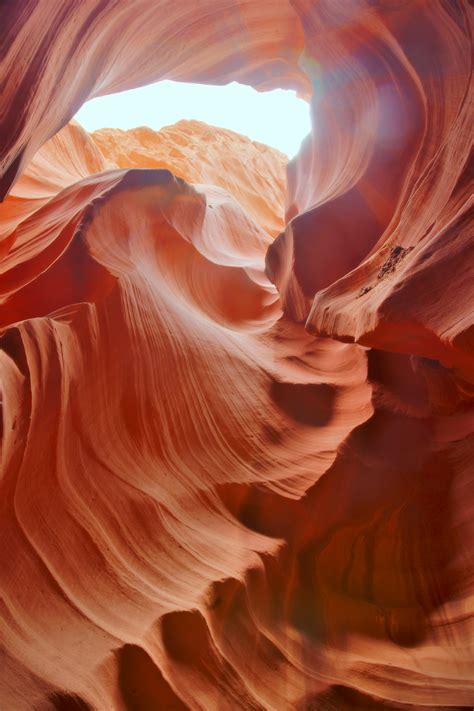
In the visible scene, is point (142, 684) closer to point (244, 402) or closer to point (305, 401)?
point (244, 402)

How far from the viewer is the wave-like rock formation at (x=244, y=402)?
6.77ft

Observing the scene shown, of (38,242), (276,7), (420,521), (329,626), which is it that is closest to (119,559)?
(329,626)

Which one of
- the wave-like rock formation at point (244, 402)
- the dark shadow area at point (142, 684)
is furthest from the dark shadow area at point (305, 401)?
the dark shadow area at point (142, 684)

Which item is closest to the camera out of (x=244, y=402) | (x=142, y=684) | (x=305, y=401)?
(x=142, y=684)

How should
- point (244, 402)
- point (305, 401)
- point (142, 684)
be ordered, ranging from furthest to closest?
point (305, 401), point (244, 402), point (142, 684)

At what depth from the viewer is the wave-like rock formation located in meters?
2.06

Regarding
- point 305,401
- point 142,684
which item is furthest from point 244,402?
point 142,684

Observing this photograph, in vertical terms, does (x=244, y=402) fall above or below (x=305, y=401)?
above

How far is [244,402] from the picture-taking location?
10.6 feet

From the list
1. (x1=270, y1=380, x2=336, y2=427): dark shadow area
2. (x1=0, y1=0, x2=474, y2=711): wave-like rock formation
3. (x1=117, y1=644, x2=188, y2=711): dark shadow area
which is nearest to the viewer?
(x1=117, y1=644, x2=188, y2=711): dark shadow area

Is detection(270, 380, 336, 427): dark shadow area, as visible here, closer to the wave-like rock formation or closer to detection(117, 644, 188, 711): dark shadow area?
the wave-like rock formation

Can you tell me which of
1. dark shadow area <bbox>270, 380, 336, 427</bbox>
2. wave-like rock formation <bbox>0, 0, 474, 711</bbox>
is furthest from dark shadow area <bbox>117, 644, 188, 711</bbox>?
dark shadow area <bbox>270, 380, 336, 427</bbox>

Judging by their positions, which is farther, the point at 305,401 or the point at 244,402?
the point at 305,401

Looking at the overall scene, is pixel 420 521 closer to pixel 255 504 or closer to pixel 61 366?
pixel 255 504
